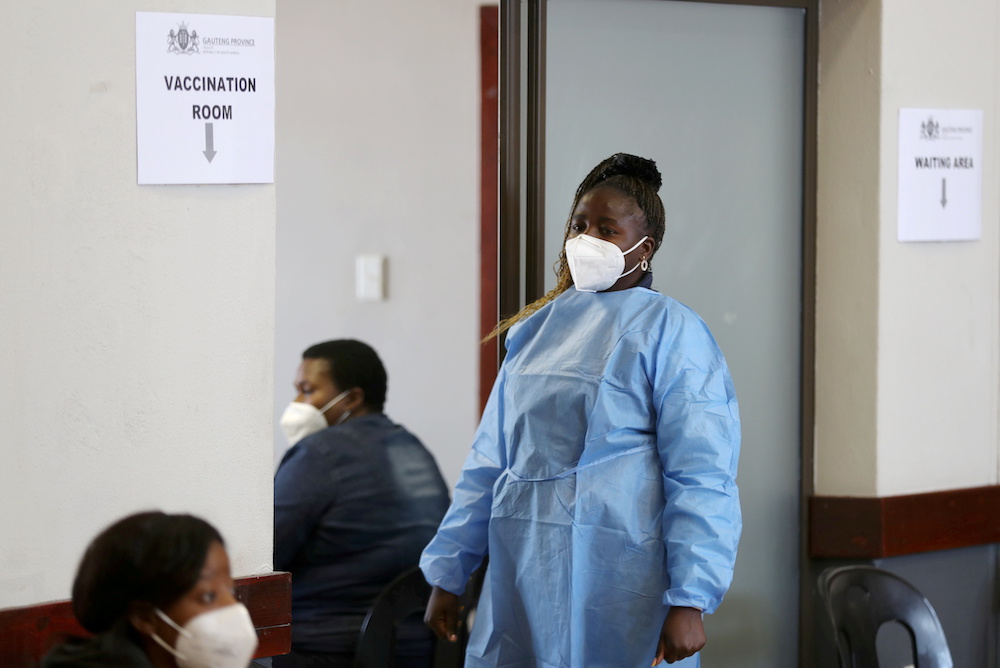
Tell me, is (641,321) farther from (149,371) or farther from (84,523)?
(84,523)

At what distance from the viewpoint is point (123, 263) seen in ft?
5.93

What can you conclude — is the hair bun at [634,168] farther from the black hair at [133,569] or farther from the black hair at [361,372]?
the black hair at [133,569]

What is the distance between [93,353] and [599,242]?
0.90m

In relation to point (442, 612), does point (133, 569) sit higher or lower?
higher

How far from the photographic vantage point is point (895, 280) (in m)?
2.54

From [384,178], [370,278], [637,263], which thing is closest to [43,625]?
[637,263]

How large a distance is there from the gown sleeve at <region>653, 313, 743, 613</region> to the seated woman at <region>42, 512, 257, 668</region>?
762 millimetres

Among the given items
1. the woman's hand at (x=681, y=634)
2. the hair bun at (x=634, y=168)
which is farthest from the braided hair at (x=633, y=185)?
the woman's hand at (x=681, y=634)

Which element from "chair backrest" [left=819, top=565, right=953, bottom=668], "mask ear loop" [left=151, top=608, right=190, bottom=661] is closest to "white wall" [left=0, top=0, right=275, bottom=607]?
"mask ear loop" [left=151, top=608, right=190, bottom=661]

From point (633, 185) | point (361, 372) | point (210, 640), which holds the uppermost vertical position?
point (633, 185)

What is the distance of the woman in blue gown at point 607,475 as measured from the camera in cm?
181

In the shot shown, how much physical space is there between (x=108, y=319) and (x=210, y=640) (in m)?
0.69

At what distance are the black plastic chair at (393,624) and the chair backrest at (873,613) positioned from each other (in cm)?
79

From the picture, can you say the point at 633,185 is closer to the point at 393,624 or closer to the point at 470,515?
the point at 470,515
